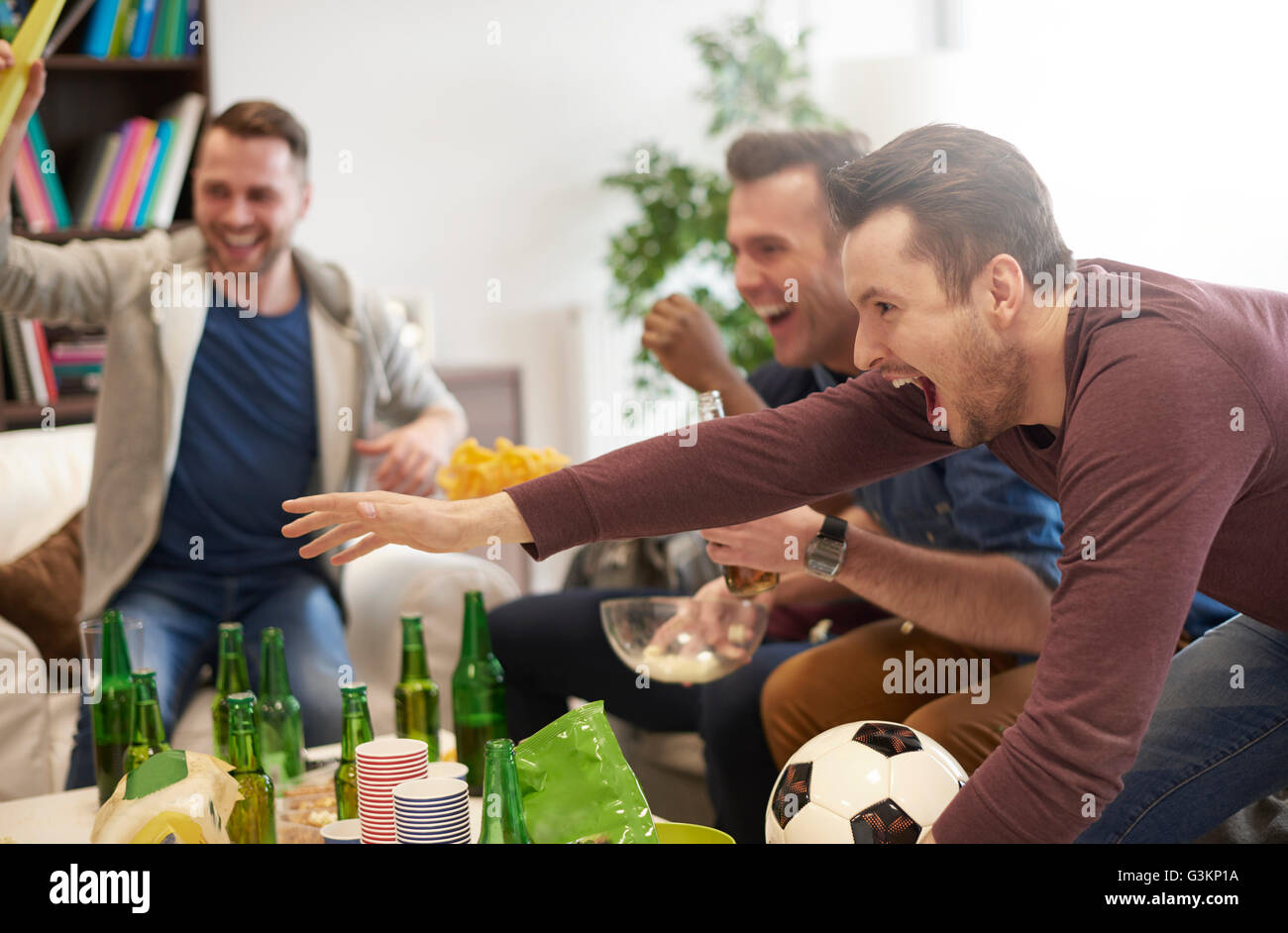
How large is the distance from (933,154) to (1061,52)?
2.63 m

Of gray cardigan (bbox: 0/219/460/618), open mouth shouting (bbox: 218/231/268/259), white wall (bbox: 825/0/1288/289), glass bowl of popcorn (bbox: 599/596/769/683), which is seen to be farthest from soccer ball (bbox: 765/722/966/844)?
white wall (bbox: 825/0/1288/289)

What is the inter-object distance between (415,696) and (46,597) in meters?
0.97

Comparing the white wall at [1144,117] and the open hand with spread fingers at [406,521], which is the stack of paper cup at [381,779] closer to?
the open hand with spread fingers at [406,521]

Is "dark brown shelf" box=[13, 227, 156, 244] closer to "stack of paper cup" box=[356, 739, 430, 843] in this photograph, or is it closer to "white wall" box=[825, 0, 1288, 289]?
"white wall" box=[825, 0, 1288, 289]

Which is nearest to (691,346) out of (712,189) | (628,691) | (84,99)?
(628,691)

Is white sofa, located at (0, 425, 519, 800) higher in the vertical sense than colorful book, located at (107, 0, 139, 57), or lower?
lower

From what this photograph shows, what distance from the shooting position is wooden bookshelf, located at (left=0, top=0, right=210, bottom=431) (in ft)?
9.66

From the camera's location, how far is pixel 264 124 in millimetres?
2117

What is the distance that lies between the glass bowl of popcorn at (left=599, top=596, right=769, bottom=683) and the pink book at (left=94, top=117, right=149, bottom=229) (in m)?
1.99

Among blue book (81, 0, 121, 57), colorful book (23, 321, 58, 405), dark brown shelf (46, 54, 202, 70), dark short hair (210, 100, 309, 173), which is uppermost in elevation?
blue book (81, 0, 121, 57)

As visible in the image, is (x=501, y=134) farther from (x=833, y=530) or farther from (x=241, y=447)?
(x=833, y=530)

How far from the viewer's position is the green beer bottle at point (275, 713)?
5.10 ft
